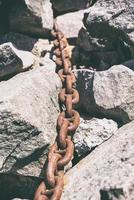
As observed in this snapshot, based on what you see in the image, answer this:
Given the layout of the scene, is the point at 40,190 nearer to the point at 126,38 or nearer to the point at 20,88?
the point at 20,88

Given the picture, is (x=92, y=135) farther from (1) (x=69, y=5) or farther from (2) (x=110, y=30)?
(1) (x=69, y=5)

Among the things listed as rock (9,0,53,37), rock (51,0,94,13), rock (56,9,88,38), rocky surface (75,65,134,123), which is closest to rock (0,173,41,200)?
rocky surface (75,65,134,123)

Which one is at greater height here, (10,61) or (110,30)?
(110,30)

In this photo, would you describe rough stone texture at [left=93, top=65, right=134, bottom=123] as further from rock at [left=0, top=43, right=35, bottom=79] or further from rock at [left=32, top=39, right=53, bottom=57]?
rock at [left=32, top=39, right=53, bottom=57]

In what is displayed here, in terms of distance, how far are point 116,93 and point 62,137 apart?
1.81 ft

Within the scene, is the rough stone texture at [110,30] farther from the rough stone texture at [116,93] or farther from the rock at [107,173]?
the rock at [107,173]

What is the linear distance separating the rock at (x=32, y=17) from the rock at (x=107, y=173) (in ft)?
4.58

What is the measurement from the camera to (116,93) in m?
3.29

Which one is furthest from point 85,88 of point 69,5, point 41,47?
point 69,5

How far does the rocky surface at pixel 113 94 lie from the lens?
129 inches

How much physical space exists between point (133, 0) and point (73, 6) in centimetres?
103

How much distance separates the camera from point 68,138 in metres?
3.11

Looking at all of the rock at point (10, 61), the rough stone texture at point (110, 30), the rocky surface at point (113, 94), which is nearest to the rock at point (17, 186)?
the rocky surface at point (113, 94)

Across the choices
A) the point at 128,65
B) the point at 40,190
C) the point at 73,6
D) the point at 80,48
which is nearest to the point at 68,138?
the point at 40,190
